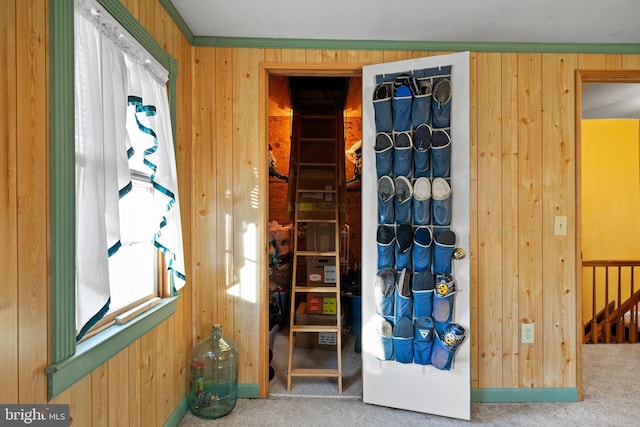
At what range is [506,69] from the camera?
2453 mm

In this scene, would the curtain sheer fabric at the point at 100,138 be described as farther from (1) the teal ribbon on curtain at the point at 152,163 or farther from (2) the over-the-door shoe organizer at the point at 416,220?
(2) the over-the-door shoe organizer at the point at 416,220

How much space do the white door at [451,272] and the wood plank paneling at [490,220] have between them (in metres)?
0.31

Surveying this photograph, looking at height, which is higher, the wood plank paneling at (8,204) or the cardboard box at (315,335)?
the wood plank paneling at (8,204)

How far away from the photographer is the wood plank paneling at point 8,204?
95 centimetres

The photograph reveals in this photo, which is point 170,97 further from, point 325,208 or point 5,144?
point 325,208

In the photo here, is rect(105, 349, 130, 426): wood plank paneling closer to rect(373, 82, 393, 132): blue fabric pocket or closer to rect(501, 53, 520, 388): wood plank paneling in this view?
rect(373, 82, 393, 132): blue fabric pocket

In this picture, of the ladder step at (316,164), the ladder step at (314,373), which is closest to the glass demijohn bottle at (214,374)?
the ladder step at (314,373)

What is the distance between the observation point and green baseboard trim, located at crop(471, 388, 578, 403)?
2.44m

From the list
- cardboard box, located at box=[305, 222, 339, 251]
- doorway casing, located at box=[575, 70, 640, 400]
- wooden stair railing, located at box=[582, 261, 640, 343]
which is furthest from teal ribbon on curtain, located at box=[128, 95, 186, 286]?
wooden stair railing, located at box=[582, 261, 640, 343]

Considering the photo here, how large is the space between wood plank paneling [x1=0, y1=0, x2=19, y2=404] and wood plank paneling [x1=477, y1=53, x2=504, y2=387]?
2381 millimetres

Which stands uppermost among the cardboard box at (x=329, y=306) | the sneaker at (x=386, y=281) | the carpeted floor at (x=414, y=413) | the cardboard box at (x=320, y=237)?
the cardboard box at (x=320, y=237)

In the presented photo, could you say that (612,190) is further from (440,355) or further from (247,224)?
(247,224)

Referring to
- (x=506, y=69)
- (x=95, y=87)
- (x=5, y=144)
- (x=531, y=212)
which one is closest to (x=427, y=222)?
(x=531, y=212)

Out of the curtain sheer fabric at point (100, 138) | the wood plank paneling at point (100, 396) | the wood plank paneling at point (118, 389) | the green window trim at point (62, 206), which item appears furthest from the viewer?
the wood plank paneling at point (118, 389)
